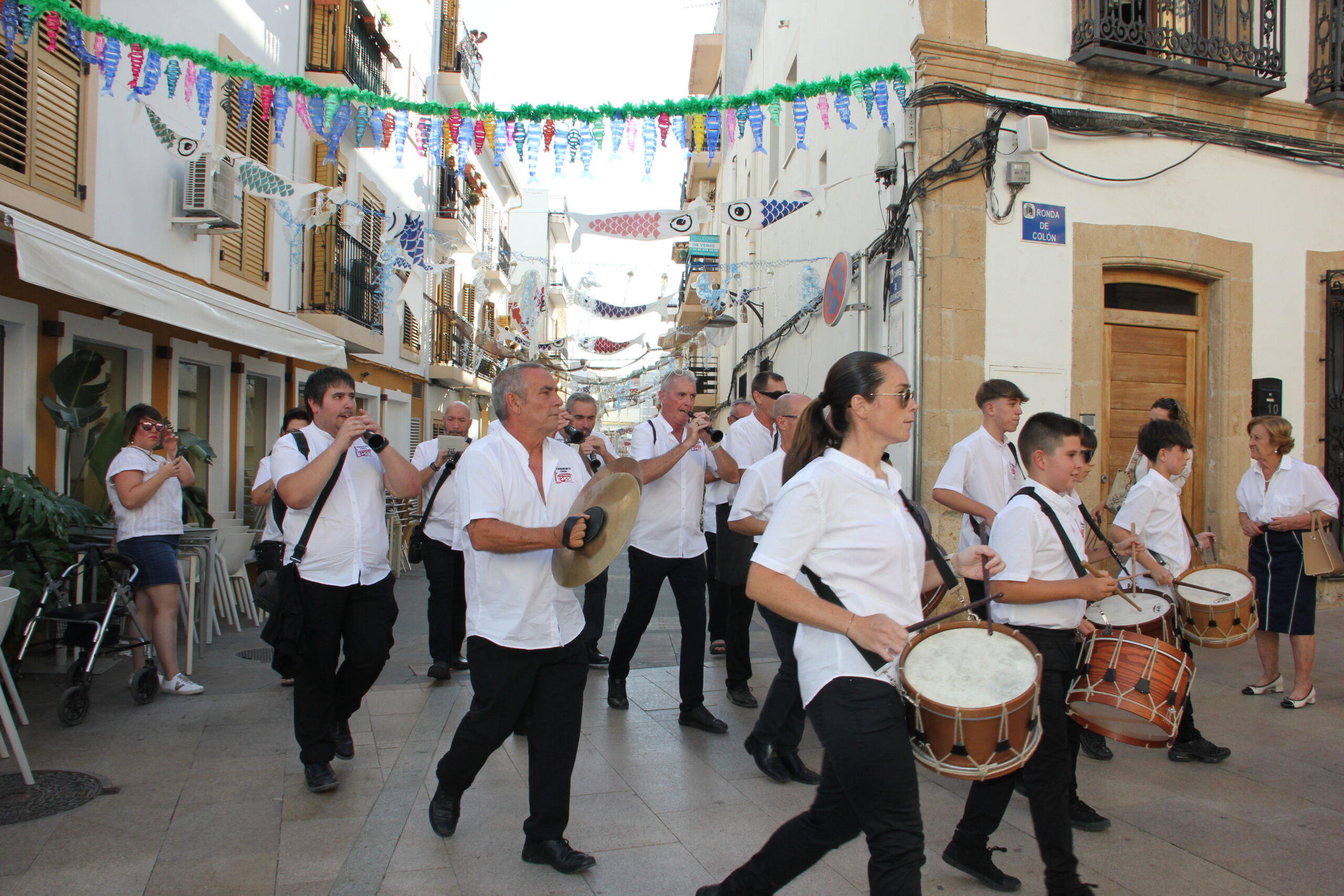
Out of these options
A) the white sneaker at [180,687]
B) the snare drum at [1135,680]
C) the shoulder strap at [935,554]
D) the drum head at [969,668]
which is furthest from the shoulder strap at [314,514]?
the snare drum at [1135,680]

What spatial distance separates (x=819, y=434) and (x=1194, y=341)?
7847 millimetres

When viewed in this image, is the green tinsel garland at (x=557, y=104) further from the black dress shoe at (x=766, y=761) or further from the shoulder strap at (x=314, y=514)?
the black dress shoe at (x=766, y=761)

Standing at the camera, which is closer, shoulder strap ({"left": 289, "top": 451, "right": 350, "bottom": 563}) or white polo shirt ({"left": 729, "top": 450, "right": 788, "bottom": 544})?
shoulder strap ({"left": 289, "top": 451, "right": 350, "bottom": 563})

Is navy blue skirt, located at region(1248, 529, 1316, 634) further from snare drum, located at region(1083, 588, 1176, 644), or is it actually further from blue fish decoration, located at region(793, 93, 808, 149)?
blue fish decoration, located at region(793, 93, 808, 149)

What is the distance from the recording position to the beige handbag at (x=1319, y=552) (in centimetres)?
548

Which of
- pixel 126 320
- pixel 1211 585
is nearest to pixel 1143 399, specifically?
pixel 1211 585

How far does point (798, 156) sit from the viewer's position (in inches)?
550

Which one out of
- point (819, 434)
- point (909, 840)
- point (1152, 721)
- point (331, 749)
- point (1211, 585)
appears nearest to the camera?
point (909, 840)

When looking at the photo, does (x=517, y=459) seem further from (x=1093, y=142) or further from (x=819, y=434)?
(x=1093, y=142)

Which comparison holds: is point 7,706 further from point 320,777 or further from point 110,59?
point 110,59

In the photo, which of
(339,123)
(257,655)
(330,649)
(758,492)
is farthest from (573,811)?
(339,123)

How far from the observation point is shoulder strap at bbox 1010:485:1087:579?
3.14 m

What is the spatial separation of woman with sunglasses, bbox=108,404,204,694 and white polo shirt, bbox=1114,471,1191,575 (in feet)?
18.1

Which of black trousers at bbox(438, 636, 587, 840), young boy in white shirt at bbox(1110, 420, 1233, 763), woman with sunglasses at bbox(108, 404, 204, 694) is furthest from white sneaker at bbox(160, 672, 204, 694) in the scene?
young boy in white shirt at bbox(1110, 420, 1233, 763)
